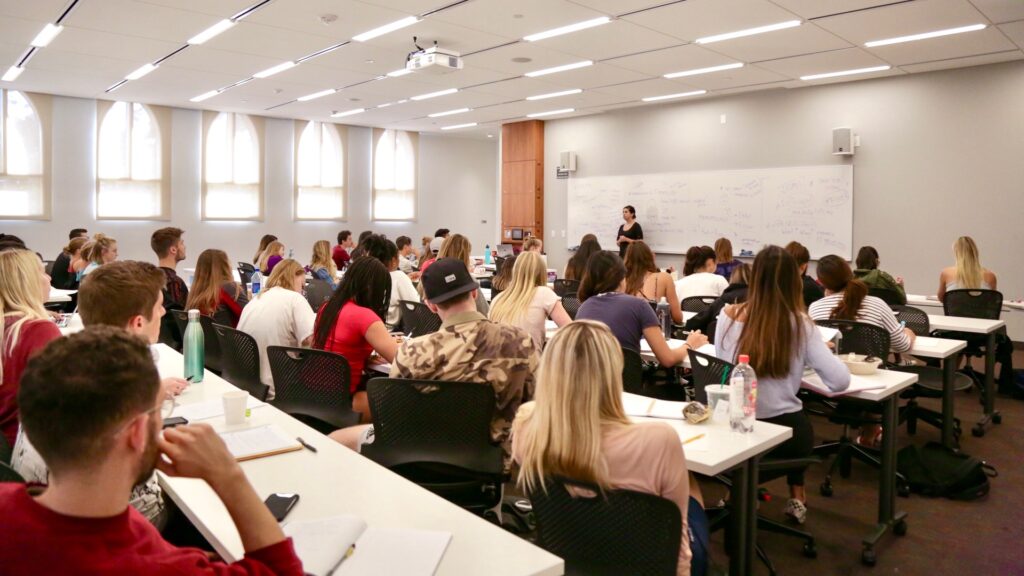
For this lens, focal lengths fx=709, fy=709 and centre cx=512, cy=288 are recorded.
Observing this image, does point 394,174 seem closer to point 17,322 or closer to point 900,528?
point 17,322

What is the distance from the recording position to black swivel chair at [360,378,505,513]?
2582mm

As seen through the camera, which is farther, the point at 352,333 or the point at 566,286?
the point at 566,286

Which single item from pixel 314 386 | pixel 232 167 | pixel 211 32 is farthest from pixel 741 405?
pixel 232 167

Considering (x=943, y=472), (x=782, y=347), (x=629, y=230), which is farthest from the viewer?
(x=629, y=230)

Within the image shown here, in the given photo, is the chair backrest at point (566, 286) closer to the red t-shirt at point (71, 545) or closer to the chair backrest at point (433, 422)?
the chair backrest at point (433, 422)

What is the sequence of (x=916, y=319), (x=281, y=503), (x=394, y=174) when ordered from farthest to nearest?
(x=394, y=174) < (x=916, y=319) < (x=281, y=503)

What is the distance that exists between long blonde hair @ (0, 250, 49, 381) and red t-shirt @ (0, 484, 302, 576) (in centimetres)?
180

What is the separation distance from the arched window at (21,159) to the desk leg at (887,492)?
1235 cm

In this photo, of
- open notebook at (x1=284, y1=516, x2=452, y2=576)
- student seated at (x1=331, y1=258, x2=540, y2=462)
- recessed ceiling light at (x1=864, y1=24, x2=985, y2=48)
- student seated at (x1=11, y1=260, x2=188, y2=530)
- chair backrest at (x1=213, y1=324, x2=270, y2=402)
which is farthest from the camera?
recessed ceiling light at (x1=864, y1=24, x2=985, y2=48)

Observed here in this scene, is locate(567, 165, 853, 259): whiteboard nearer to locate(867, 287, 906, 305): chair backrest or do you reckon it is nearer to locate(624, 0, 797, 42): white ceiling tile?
locate(624, 0, 797, 42): white ceiling tile

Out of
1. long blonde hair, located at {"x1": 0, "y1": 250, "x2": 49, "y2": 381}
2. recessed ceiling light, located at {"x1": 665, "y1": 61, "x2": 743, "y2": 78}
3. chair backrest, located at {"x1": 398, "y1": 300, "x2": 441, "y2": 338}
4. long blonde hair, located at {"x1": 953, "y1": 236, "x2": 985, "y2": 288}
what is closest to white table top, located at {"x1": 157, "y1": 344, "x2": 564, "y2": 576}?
long blonde hair, located at {"x1": 0, "y1": 250, "x2": 49, "y2": 381}

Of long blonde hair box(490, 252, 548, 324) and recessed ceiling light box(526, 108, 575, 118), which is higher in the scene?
recessed ceiling light box(526, 108, 575, 118)

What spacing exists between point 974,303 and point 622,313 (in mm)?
4160

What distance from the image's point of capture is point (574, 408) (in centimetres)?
192
